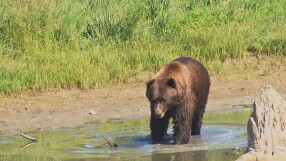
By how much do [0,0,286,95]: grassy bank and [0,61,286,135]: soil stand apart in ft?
0.89

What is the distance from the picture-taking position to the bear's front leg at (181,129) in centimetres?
1088

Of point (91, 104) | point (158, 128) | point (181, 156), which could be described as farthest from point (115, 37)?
point (181, 156)

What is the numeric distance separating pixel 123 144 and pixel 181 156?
1143mm

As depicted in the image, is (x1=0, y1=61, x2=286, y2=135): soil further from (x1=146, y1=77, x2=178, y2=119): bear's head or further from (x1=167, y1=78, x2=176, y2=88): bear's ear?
(x1=167, y1=78, x2=176, y2=88): bear's ear

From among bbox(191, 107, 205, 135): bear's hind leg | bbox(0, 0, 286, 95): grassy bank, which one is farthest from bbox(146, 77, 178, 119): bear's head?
bbox(0, 0, 286, 95): grassy bank

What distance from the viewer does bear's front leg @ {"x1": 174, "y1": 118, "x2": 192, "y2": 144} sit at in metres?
10.9

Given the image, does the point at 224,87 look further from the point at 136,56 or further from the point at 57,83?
the point at 57,83

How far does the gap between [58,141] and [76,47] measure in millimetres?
4494

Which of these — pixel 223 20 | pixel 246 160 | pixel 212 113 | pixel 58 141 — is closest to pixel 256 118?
pixel 246 160

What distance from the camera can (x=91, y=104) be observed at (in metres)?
14.0

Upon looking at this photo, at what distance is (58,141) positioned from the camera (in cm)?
1152

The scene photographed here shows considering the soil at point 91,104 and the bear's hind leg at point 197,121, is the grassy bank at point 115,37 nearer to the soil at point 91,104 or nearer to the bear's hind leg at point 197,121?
the soil at point 91,104

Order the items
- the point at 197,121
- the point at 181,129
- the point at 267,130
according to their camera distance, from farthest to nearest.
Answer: the point at 197,121, the point at 181,129, the point at 267,130

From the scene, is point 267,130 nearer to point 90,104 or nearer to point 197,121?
point 197,121
